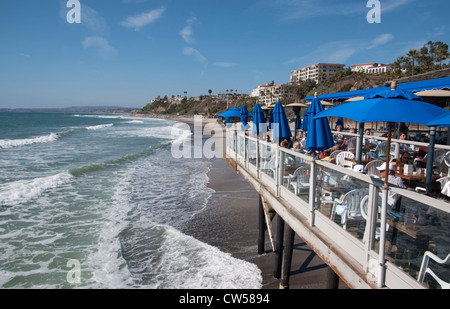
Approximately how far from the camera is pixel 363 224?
3365 millimetres

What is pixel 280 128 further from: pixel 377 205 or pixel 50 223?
pixel 50 223

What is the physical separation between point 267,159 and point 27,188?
1251cm

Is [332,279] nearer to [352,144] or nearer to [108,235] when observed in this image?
[352,144]

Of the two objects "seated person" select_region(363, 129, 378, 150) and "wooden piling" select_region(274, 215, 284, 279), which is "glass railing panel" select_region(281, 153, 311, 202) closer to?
"wooden piling" select_region(274, 215, 284, 279)

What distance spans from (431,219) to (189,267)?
18.9 ft

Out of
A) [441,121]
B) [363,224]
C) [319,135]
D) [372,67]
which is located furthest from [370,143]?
[372,67]

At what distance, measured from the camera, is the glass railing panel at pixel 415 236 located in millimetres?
2549

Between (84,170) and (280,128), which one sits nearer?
(280,128)

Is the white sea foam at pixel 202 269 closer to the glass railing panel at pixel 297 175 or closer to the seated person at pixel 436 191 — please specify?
the glass railing panel at pixel 297 175

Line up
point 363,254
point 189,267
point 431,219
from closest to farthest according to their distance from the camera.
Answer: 1. point 431,219
2. point 363,254
3. point 189,267

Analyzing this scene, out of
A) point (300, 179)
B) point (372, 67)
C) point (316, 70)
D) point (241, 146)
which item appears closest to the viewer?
point (300, 179)
